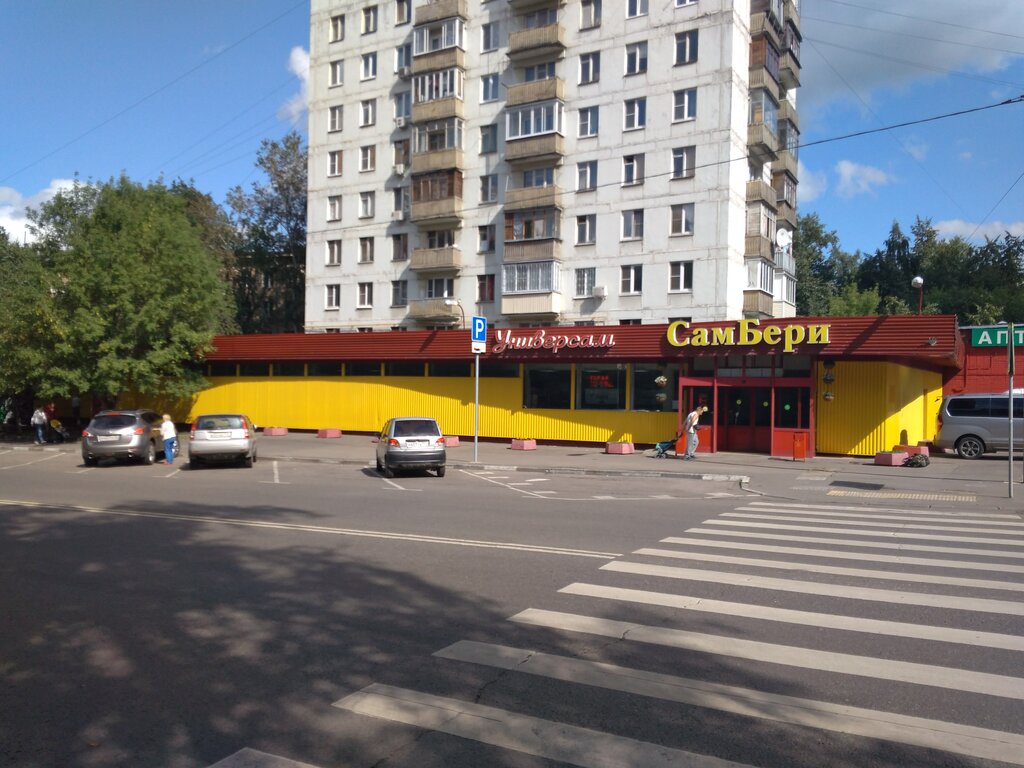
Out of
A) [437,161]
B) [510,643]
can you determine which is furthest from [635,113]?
Result: [510,643]

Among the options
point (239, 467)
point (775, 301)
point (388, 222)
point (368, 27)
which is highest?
point (368, 27)

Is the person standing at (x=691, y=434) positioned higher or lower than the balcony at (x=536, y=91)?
lower

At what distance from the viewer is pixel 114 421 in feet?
81.7

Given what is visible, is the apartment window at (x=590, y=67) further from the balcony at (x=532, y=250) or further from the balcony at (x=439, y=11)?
the balcony at (x=532, y=250)

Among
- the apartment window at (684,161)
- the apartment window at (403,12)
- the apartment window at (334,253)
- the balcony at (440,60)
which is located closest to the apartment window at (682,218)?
the apartment window at (684,161)


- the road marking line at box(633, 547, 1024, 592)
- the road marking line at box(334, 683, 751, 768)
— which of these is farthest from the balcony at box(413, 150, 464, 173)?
the road marking line at box(334, 683, 751, 768)

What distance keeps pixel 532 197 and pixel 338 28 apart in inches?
770

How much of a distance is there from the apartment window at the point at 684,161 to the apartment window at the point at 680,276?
4.34 m

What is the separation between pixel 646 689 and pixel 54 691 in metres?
4.00

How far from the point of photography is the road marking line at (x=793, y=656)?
210 inches

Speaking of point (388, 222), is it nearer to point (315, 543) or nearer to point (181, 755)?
point (315, 543)

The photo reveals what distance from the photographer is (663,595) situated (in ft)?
25.4

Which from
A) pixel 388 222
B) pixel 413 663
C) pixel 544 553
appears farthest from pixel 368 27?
pixel 413 663

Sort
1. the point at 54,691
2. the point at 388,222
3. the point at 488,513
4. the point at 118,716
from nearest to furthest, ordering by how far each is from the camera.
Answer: the point at 118,716 → the point at 54,691 → the point at 488,513 → the point at 388,222
